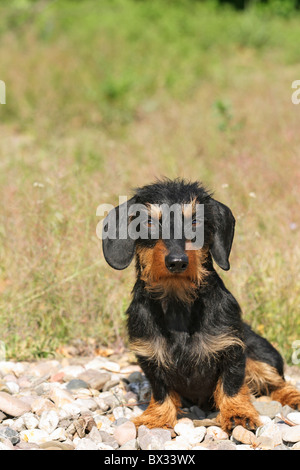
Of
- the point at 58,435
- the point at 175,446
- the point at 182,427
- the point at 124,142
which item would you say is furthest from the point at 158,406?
the point at 124,142

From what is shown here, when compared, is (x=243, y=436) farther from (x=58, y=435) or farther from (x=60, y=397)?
(x=60, y=397)

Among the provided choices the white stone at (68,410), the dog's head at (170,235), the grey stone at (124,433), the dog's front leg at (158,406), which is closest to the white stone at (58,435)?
the white stone at (68,410)

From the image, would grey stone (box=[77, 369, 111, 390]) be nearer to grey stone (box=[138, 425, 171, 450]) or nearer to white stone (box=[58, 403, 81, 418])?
white stone (box=[58, 403, 81, 418])

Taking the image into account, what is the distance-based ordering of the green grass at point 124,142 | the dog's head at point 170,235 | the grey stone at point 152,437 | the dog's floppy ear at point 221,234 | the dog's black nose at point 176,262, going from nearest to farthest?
the dog's black nose at point 176,262 → the dog's head at point 170,235 → the grey stone at point 152,437 → the dog's floppy ear at point 221,234 → the green grass at point 124,142

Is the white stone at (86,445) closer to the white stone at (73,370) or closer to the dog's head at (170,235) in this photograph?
the dog's head at (170,235)

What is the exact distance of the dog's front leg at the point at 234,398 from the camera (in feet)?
10.7

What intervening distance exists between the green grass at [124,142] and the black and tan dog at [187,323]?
4.08 feet

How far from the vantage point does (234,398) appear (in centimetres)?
335

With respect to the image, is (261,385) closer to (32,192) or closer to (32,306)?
(32,306)

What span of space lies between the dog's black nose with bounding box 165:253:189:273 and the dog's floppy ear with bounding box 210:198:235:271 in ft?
1.45

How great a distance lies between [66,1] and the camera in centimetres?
1719

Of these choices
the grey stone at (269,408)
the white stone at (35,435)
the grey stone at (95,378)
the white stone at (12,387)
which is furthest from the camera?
the grey stone at (95,378)

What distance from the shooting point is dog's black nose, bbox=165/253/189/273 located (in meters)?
2.88
